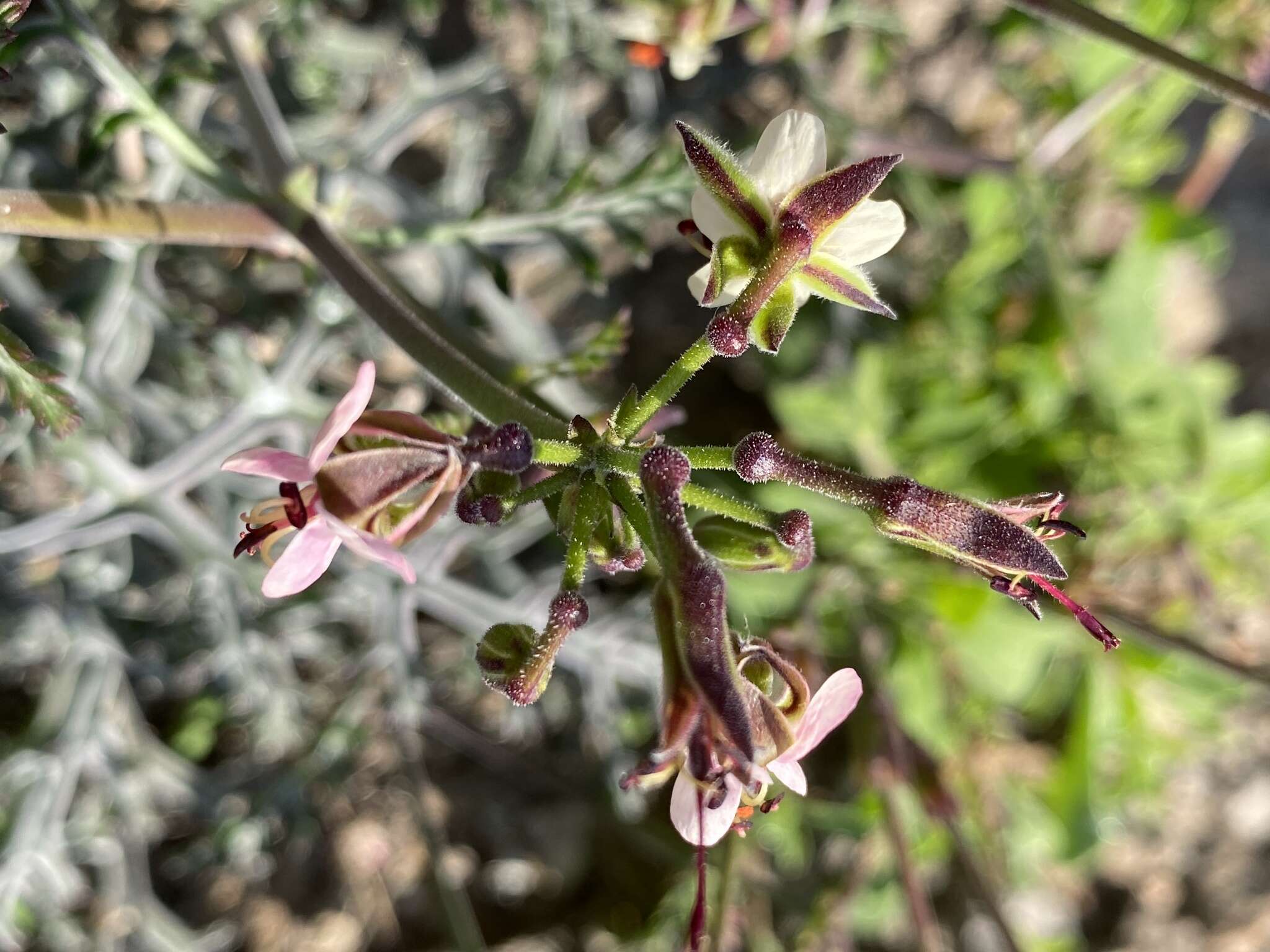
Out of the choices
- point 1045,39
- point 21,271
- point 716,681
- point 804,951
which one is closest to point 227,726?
point 21,271

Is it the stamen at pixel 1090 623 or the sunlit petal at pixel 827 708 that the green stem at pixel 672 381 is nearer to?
the sunlit petal at pixel 827 708

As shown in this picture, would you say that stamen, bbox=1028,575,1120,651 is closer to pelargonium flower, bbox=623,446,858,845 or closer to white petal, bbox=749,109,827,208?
pelargonium flower, bbox=623,446,858,845

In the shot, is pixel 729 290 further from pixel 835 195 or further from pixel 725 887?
pixel 725 887

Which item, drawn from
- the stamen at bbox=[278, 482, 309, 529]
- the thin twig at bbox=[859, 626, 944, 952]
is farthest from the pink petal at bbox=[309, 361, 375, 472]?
the thin twig at bbox=[859, 626, 944, 952]

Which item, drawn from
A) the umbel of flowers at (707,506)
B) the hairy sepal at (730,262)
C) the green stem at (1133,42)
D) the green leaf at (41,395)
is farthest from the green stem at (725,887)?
the green stem at (1133,42)

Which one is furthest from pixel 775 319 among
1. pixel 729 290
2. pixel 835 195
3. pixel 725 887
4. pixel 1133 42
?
pixel 725 887

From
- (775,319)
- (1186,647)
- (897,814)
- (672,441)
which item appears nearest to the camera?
(775,319)

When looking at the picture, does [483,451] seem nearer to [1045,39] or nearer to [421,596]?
[421,596]
